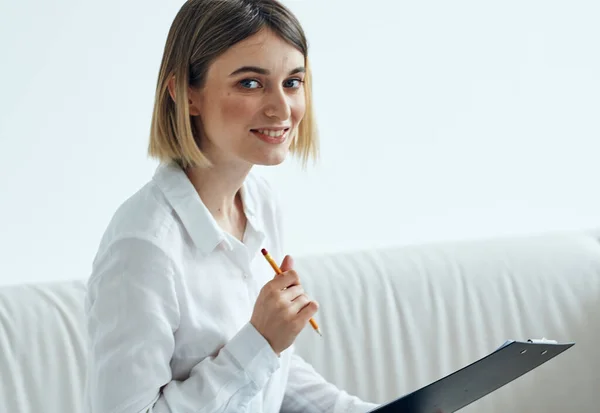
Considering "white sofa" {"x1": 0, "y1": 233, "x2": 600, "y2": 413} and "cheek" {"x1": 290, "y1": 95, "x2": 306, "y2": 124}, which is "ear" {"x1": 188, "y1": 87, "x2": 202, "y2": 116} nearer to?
"cheek" {"x1": 290, "y1": 95, "x2": 306, "y2": 124}

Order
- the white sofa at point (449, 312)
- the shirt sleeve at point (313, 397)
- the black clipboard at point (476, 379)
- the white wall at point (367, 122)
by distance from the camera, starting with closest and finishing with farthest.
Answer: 1. the black clipboard at point (476, 379)
2. the shirt sleeve at point (313, 397)
3. the white sofa at point (449, 312)
4. the white wall at point (367, 122)

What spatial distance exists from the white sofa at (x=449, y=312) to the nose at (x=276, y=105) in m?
0.71

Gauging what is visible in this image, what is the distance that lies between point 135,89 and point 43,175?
288 millimetres

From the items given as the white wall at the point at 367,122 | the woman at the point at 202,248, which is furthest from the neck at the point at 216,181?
the white wall at the point at 367,122

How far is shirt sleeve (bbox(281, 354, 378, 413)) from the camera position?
1.48 m

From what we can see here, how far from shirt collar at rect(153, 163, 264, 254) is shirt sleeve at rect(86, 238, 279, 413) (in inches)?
3.2

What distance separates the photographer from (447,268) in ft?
6.61

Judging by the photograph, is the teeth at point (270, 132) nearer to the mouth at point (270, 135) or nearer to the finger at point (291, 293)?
the mouth at point (270, 135)

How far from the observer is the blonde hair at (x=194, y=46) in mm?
1234

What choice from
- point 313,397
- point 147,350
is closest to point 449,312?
point 313,397

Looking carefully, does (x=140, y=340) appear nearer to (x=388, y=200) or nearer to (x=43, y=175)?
(x=43, y=175)

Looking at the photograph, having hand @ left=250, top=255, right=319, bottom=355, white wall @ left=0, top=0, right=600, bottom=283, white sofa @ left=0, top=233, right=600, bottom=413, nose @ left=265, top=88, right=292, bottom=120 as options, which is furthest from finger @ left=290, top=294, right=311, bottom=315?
white wall @ left=0, top=0, right=600, bottom=283

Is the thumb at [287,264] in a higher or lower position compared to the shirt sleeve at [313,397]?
higher

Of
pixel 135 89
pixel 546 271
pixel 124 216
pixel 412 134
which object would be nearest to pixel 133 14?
pixel 135 89
